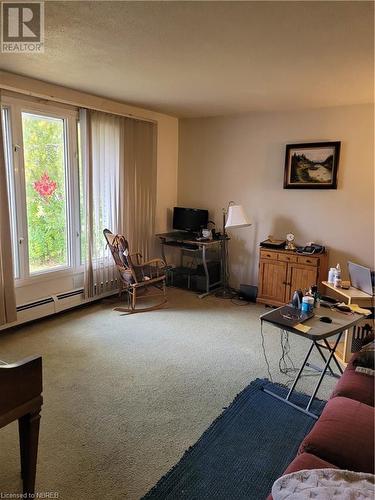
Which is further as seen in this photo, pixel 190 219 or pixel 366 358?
pixel 190 219

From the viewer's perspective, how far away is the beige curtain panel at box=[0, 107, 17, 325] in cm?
327

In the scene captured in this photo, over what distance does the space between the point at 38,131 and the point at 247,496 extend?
145 inches

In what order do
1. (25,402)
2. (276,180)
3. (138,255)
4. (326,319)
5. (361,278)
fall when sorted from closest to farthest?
(25,402) → (326,319) → (361,278) → (276,180) → (138,255)

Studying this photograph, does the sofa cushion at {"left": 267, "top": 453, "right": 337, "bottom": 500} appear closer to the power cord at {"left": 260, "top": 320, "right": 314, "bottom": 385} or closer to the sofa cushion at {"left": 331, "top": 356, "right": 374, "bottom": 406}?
the sofa cushion at {"left": 331, "top": 356, "right": 374, "bottom": 406}

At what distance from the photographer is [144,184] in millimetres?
4902

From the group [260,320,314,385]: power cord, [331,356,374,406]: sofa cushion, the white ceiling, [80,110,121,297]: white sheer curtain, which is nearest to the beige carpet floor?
[260,320,314,385]: power cord

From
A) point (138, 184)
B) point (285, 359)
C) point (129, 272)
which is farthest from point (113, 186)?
point (285, 359)

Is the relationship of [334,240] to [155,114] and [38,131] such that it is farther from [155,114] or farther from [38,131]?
[38,131]

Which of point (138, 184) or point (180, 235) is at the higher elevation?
point (138, 184)

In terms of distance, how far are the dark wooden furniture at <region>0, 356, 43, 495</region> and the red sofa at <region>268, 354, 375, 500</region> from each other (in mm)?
1058

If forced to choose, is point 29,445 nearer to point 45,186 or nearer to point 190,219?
point 45,186

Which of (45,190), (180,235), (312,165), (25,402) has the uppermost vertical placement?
(312,165)

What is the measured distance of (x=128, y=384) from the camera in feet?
8.80

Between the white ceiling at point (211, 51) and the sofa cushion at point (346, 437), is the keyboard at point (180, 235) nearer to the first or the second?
the white ceiling at point (211, 51)
